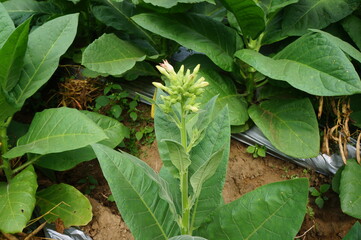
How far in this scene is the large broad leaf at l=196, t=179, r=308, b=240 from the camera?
116 centimetres

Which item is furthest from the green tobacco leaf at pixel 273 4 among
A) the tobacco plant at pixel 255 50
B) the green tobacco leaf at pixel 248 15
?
the green tobacco leaf at pixel 248 15

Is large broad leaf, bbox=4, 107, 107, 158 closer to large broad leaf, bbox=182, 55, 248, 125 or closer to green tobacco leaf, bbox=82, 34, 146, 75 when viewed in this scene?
green tobacco leaf, bbox=82, 34, 146, 75

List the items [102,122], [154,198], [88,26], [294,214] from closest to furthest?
[294,214] < [154,198] < [102,122] < [88,26]

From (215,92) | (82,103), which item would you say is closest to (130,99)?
(82,103)

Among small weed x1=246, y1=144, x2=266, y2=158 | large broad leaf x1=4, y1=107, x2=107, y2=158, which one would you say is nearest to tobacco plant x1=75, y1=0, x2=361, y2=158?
small weed x1=246, y1=144, x2=266, y2=158

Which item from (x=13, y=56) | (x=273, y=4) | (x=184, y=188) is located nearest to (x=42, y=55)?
(x=13, y=56)

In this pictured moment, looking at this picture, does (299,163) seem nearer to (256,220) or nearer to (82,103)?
(256,220)

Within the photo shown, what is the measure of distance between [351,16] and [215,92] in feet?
2.64

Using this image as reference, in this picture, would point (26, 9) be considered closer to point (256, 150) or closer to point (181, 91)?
point (256, 150)

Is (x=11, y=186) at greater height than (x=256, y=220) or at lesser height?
lesser

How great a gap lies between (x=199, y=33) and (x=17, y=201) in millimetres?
1182

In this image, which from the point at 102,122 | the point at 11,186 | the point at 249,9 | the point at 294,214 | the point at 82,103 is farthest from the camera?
the point at 82,103

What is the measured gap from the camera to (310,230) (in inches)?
70.8

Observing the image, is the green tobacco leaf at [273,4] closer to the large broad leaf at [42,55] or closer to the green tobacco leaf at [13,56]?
the large broad leaf at [42,55]
